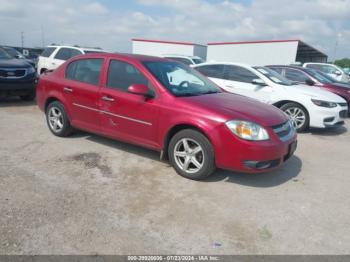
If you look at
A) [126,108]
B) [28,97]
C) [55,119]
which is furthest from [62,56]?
[126,108]

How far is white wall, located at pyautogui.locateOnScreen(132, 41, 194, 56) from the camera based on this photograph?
106 feet

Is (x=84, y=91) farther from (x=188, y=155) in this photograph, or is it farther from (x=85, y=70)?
(x=188, y=155)

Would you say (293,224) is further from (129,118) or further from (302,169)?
(129,118)

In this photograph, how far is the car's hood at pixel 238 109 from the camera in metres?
4.13

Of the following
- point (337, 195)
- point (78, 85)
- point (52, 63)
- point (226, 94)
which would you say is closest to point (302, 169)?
point (337, 195)

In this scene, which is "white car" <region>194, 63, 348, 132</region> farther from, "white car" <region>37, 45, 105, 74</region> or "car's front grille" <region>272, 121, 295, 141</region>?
"white car" <region>37, 45, 105, 74</region>

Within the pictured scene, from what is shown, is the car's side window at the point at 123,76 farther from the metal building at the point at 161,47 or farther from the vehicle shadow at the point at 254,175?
the metal building at the point at 161,47

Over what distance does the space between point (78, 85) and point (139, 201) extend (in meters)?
2.65

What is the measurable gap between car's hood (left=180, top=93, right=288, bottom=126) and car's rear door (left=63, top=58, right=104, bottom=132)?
1601mm

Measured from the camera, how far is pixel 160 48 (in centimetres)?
3225

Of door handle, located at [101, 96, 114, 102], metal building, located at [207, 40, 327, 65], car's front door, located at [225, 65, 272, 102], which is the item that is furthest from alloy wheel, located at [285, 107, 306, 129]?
metal building, located at [207, 40, 327, 65]

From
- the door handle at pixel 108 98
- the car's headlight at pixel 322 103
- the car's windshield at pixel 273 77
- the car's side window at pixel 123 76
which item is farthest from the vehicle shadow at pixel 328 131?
the door handle at pixel 108 98

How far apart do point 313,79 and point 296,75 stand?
53 centimetres

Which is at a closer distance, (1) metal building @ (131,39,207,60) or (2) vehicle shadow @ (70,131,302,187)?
(2) vehicle shadow @ (70,131,302,187)
